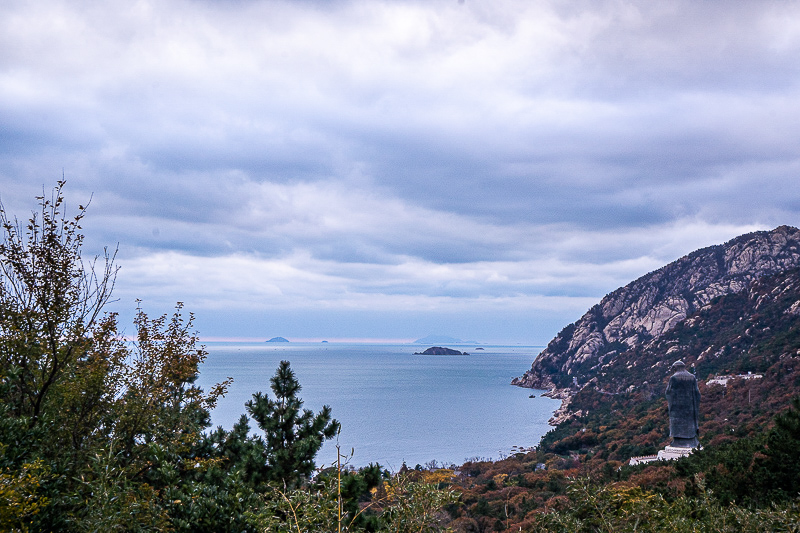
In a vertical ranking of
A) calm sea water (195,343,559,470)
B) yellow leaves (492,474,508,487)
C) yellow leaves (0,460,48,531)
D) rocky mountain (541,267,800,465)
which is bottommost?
calm sea water (195,343,559,470)

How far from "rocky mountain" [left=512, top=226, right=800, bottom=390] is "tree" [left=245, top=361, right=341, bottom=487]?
9855 centimetres

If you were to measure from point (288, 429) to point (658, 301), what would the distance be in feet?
419

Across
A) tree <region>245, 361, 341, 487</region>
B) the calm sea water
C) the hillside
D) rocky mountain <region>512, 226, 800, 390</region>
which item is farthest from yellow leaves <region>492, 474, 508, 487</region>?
rocky mountain <region>512, 226, 800, 390</region>

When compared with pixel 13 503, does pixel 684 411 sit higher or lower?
lower

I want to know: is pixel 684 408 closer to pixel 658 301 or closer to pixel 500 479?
pixel 500 479

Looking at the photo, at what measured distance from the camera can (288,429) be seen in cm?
1564

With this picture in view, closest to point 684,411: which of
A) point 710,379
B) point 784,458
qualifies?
point 784,458

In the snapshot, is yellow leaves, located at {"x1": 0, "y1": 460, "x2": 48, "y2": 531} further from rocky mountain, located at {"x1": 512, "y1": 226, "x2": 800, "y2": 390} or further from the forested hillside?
rocky mountain, located at {"x1": 512, "y1": 226, "x2": 800, "y2": 390}

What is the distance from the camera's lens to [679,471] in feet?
65.2

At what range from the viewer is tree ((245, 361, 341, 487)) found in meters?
14.4

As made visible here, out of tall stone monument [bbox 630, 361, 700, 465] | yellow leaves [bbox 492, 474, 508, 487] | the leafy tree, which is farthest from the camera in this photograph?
yellow leaves [bbox 492, 474, 508, 487]

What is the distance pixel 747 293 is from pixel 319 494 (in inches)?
4139

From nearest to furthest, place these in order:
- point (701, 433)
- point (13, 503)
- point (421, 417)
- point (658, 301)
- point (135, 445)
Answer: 1. point (13, 503)
2. point (135, 445)
3. point (701, 433)
4. point (421, 417)
5. point (658, 301)

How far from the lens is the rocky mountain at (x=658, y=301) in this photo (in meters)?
109
